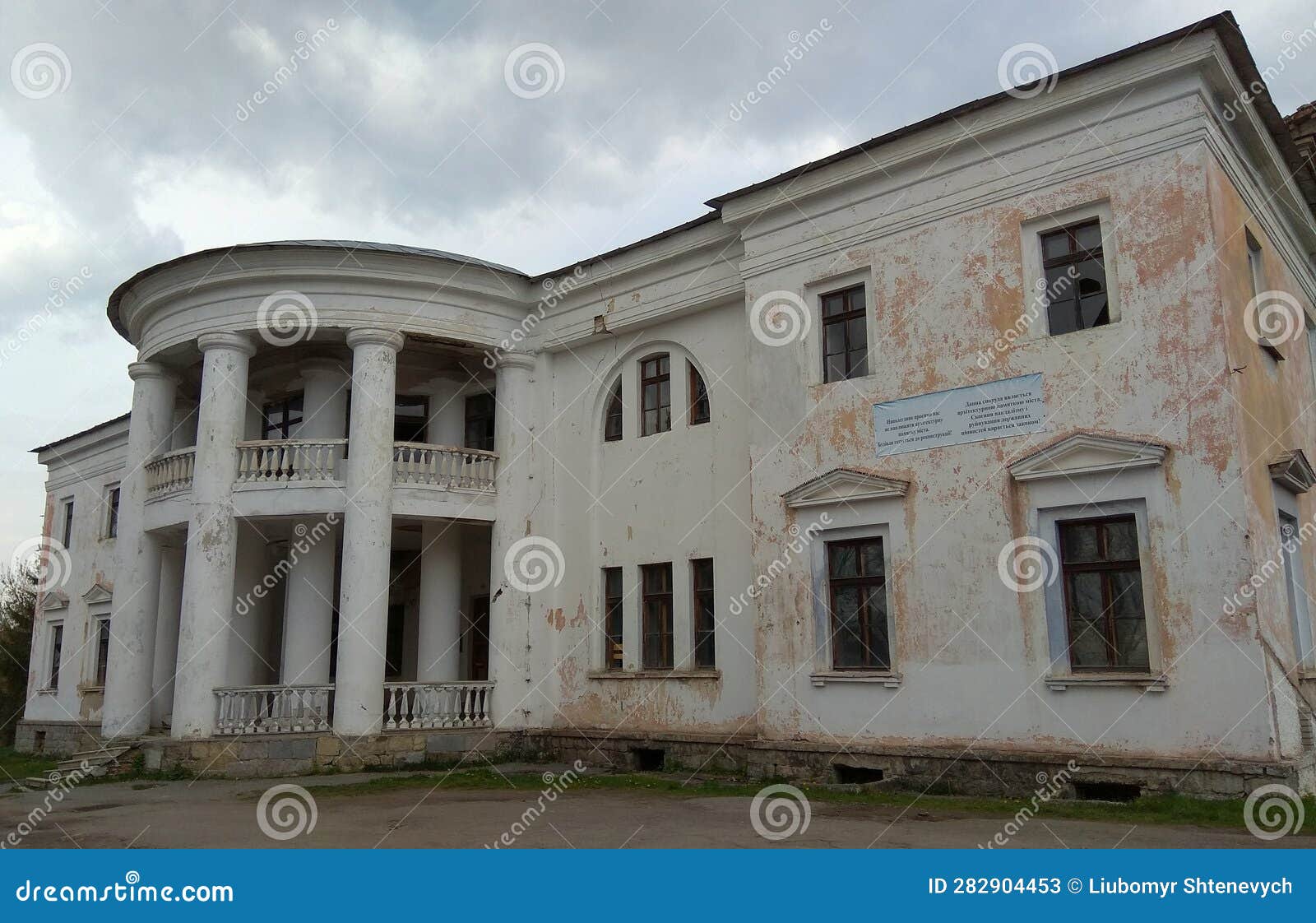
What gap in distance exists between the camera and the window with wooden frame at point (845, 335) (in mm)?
13953

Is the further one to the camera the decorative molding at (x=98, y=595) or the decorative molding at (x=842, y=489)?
the decorative molding at (x=98, y=595)

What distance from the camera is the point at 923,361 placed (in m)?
13.1

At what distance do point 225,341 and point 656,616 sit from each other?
8178 millimetres

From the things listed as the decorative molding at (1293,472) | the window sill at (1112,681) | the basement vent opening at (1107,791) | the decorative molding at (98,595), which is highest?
the decorative molding at (1293,472)

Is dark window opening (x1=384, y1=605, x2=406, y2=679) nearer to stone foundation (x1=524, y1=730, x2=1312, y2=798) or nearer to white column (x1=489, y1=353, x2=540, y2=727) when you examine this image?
white column (x1=489, y1=353, x2=540, y2=727)

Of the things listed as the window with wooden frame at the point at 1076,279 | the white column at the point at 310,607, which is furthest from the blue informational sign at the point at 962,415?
the white column at the point at 310,607

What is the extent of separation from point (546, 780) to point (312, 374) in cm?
876

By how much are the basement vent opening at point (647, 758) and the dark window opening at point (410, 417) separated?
23.9 ft

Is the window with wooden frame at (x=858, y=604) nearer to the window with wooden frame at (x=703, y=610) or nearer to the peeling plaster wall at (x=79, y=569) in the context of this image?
the window with wooden frame at (x=703, y=610)

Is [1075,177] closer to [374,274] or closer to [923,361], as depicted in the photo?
[923,361]

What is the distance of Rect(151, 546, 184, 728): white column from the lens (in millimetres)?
19453

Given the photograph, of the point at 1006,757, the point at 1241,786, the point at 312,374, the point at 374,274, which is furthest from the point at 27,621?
the point at 1241,786

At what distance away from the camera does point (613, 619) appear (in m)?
17.0

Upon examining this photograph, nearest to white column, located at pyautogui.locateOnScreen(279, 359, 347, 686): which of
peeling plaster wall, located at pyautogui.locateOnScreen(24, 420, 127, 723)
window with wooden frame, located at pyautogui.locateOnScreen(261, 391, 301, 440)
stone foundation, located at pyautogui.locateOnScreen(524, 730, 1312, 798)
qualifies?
window with wooden frame, located at pyautogui.locateOnScreen(261, 391, 301, 440)
